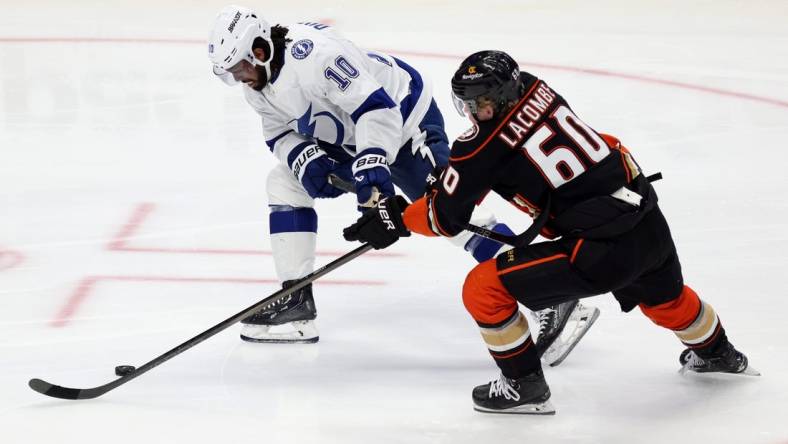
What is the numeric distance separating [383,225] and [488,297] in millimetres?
338

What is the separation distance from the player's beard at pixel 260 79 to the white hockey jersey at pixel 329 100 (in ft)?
0.06

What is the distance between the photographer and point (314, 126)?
3.71 meters

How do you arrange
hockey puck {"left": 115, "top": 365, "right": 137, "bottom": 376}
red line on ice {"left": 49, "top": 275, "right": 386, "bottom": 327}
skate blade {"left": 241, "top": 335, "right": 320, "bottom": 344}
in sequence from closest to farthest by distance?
hockey puck {"left": 115, "top": 365, "right": 137, "bottom": 376} → skate blade {"left": 241, "top": 335, "right": 320, "bottom": 344} → red line on ice {"left": 49, "top": 275, "right": 386, "bottom": 327}

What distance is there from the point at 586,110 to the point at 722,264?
2237mm

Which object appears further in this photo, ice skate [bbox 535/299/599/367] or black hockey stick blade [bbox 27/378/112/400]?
ice skate [bbox 535/299/599/367]

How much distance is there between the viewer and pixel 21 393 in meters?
3.31

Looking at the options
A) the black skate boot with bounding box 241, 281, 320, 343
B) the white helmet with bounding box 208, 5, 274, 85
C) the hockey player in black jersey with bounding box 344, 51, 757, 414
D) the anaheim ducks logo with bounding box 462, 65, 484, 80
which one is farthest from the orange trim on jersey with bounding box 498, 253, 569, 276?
the white helmet with bounding box 208, 5, 274, 85

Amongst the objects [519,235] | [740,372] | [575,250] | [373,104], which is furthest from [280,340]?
Answer: [740,372]

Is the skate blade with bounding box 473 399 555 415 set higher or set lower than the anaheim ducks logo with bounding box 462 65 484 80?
lower

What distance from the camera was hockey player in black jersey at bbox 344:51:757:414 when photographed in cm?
286

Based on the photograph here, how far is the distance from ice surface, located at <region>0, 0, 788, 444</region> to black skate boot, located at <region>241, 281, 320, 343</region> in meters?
0.05

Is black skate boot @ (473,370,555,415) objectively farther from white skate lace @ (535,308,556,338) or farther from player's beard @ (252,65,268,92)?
player's beard @ (252,65,268,92)

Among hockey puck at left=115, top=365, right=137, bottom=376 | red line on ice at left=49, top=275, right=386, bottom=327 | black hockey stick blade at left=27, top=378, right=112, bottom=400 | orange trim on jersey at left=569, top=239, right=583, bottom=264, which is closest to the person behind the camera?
orange trim on jersey at left=569, top=239, right=583, bottom=264

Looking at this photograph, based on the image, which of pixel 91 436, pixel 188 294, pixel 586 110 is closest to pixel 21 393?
Answer: pixel 91 436
